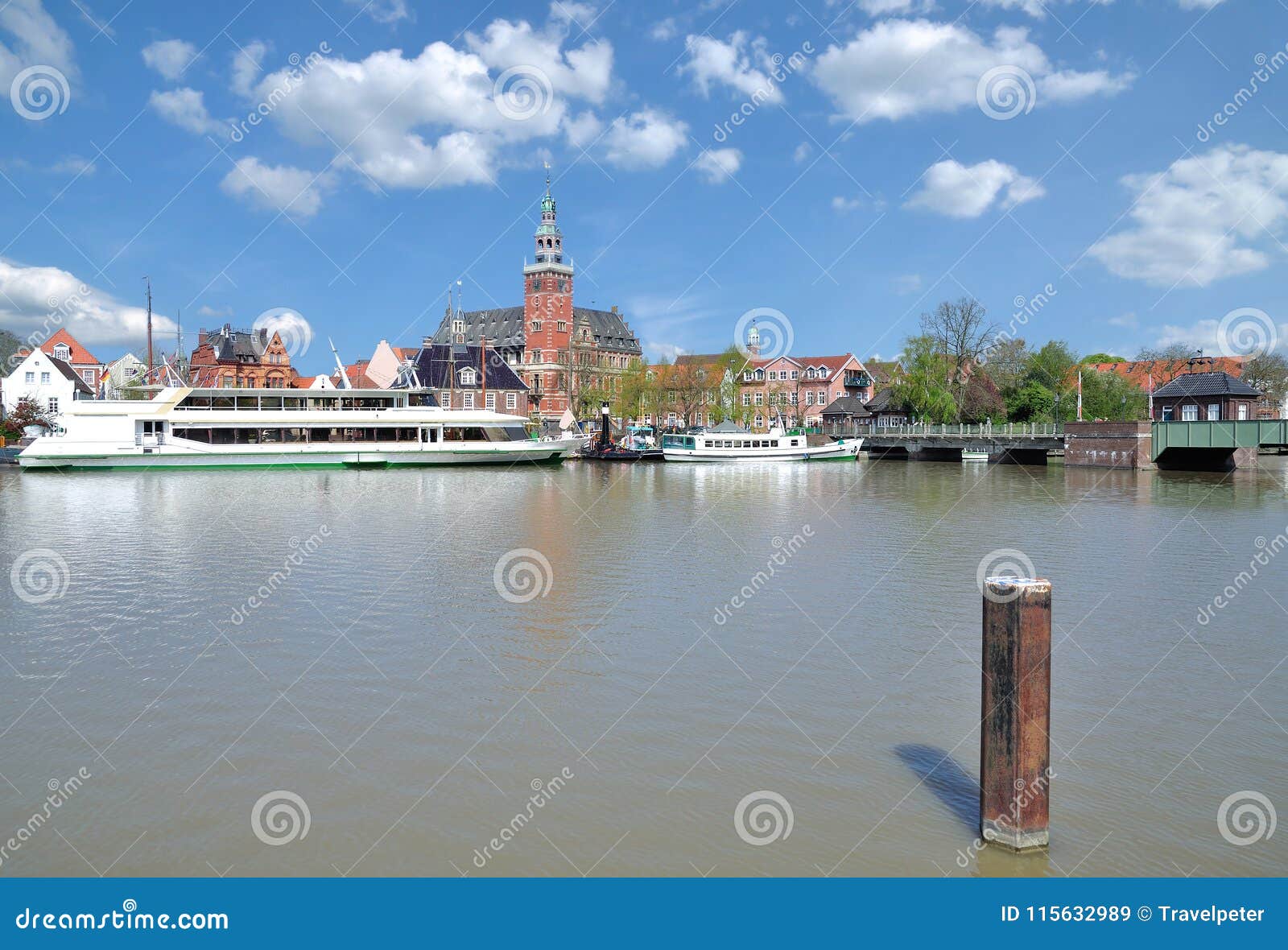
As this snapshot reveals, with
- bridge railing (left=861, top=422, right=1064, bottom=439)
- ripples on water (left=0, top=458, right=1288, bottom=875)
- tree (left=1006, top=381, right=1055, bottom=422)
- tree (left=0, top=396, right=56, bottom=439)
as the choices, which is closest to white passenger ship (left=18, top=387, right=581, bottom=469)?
tree (left=0, top=396, right=56, bottom=439)

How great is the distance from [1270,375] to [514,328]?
85.7 m

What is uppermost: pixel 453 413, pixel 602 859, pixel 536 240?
pixel 536 240

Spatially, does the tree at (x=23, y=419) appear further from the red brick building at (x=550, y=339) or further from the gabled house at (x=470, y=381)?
the red brick building at (x=550, y=339)

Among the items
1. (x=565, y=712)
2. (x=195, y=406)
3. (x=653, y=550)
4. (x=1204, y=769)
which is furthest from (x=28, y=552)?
(x=195, y=406)

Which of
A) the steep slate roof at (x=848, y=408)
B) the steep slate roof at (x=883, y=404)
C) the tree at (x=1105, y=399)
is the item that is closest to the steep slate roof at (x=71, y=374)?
the steep slate roof at (x=848, y=408)

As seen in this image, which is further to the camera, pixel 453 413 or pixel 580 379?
pixel 580 379

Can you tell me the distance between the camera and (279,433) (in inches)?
2312

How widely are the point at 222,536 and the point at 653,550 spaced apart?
36.7 feet

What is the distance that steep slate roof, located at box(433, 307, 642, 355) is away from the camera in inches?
4699

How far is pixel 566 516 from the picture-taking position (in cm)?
2912

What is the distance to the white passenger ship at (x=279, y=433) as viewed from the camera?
5344cm

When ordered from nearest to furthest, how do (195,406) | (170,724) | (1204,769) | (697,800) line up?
(697,800) < (1204,769) < (170,724) < (195,406)

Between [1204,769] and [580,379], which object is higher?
[580,379]

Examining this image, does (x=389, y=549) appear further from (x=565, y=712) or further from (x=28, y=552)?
(x=565, y=712)
